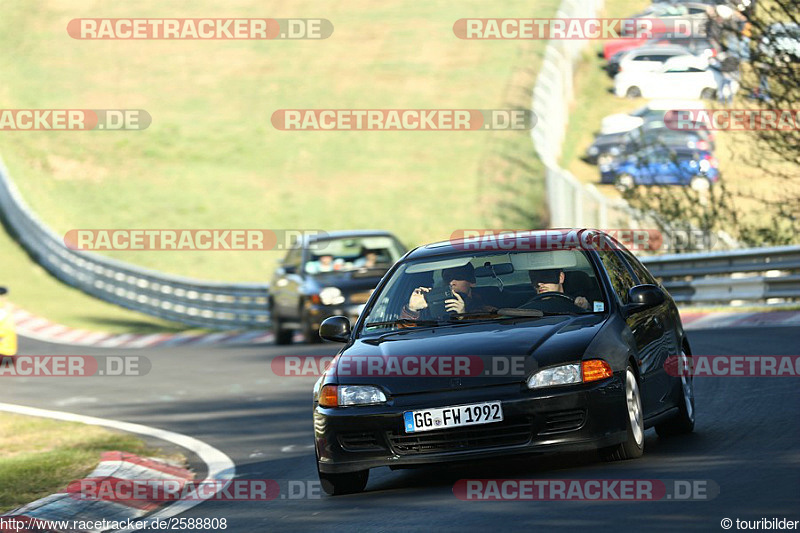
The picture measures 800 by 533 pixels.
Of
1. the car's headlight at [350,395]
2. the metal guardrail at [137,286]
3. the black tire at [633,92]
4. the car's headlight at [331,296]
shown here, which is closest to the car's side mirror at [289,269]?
the car's headlight at [331,296]

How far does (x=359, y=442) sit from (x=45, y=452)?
4.60 meters

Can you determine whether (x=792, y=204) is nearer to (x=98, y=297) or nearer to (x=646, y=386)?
(x=646, y=386)

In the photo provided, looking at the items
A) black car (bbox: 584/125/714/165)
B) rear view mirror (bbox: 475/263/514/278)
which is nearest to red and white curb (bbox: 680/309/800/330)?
rear view mirror (bbox: 475/263/514/278)

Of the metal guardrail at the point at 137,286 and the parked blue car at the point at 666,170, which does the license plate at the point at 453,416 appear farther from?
the metal guardrail at the point at 137,286

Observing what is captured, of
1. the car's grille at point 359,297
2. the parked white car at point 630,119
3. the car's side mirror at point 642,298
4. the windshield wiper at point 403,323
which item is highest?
the parked white car at point 630,119

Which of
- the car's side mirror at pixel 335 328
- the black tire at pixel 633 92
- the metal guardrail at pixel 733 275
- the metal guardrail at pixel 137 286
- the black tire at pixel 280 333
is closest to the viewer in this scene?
the car's side mirror at pixel 335 328

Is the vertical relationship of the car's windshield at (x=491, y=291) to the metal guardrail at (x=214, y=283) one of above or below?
above

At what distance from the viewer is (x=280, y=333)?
24.3m

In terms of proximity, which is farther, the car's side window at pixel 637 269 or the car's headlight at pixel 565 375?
the car's side window at pixel 637 269

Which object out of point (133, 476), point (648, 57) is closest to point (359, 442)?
point (133, 476)

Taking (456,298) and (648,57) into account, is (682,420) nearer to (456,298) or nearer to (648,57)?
(456,298)

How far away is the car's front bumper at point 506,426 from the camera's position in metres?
8.06

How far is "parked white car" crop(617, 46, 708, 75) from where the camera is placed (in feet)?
155

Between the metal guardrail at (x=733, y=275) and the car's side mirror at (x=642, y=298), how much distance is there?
36.5 ft
